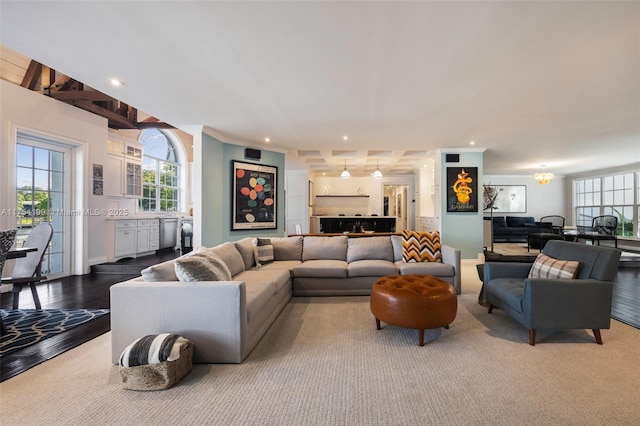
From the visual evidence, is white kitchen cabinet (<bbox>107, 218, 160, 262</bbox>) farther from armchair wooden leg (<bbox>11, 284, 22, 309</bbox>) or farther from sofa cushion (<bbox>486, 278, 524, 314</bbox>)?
sofa cushion (<bbox>486, 278, 524, 314</bbox>)

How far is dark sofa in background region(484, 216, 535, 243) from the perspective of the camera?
392 inches

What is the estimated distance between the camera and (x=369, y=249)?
430 cm

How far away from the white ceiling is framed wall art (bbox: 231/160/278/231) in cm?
129

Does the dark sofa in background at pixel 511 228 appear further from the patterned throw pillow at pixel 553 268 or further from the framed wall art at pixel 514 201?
the patterned throw pillow at pixel 553 268

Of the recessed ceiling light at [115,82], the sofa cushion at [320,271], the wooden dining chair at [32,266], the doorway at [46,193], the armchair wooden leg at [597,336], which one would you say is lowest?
the armchair wooden leg at [597,336]

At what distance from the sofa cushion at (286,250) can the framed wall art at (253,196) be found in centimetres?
171

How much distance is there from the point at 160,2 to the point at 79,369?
8.80ft

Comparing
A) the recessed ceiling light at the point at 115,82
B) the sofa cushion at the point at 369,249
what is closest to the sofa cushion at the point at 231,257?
the sofa cushion at the point at 369,249

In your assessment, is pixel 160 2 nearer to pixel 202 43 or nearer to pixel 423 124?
pixel 202 43

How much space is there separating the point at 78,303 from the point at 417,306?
4099mm

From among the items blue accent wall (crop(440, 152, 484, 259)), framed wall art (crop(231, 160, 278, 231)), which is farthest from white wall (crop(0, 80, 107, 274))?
blue accent wall (crop(440, 152, 484, 259))

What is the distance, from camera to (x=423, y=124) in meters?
4.49

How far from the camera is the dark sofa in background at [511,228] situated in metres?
9.95

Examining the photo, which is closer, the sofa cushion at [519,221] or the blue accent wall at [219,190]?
the blue accent wall at [219,190]
